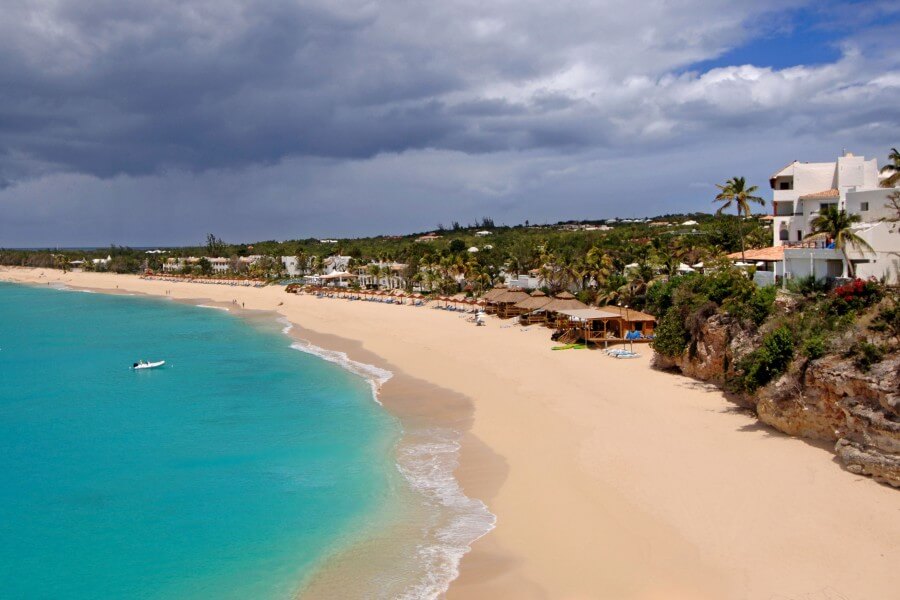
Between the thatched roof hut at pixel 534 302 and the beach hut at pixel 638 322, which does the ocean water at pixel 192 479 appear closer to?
the beach hut at pixel 638 322

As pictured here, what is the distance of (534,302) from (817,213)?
17.7 m

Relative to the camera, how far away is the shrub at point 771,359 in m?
18.9

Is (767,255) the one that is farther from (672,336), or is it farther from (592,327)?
(592,327)

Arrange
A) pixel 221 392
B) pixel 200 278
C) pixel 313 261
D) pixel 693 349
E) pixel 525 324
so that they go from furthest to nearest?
pixel 200 278 < pixel 313 261 < pixel 525 324 < pixel 221 392 < pixel 693 349

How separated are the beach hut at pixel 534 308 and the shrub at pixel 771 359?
74.2ft

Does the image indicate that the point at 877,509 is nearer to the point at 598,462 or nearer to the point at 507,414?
the point at 598,462

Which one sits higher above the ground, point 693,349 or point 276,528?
point 693,349

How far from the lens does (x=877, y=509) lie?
13.9m

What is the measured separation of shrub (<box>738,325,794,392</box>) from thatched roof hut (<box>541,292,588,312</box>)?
1873cm

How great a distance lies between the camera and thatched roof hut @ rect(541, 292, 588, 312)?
39.2 m

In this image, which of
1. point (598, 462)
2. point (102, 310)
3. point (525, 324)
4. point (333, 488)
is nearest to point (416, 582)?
point (333, 488)

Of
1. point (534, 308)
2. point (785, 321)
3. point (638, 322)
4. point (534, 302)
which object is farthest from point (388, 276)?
point (785, 321)

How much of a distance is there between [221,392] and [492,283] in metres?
35.1

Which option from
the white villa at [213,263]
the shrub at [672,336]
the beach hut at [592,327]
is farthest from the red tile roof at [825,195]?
the white villa at [213,263]
